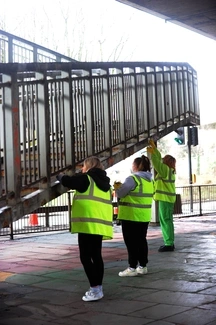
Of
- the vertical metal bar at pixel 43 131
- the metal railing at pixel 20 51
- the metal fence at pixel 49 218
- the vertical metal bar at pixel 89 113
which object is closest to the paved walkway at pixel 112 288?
the vertical metal bar at pixel 43 131

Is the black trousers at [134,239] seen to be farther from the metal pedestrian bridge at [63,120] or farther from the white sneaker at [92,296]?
the white sneaker at [92,296]

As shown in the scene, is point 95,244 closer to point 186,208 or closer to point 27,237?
point 27,237

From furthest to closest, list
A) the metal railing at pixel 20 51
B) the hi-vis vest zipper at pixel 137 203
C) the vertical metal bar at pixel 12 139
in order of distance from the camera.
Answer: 1. the metal railing at pixel 20 51
2. the hi-vis vest zipper at pixel 137 203
3. the vertical metal bar at pixel 12 139

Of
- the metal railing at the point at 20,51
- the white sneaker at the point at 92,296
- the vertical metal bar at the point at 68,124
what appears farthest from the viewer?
the metal railing at the point at 20,51

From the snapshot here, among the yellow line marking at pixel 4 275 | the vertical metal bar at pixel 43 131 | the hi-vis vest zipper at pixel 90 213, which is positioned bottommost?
the yellow line marking at pixel 4 275

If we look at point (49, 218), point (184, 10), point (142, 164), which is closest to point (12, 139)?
point (142, 164)

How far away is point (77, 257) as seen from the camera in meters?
10.3

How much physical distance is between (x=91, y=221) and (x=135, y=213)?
151 cm

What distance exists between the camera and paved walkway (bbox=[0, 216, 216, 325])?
19.1 ft

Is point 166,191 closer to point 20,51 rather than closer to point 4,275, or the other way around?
point 4,275

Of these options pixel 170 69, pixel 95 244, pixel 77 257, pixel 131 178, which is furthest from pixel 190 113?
pixel 95 244

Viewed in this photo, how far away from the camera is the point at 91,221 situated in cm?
661

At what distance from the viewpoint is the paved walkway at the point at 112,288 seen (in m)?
5.81

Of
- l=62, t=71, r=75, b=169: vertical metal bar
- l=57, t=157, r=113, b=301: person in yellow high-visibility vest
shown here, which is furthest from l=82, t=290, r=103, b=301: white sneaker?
l=62, t=71, r=75, b=169: vertical metal bar
